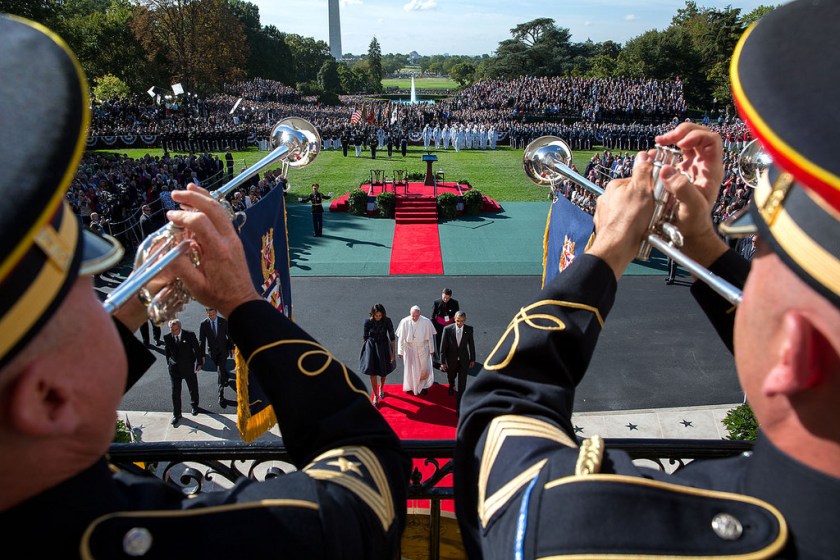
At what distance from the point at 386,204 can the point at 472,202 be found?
10.5ft

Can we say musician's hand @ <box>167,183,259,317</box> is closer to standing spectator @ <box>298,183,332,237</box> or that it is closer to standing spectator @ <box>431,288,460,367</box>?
standing spectator @ <box>431,288,460,367</box>

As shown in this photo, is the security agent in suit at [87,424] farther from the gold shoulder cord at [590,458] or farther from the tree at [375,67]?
the tree at [375,67]

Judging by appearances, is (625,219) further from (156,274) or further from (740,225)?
(156,274)

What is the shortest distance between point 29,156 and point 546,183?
128 inches

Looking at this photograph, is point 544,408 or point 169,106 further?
point 169,106

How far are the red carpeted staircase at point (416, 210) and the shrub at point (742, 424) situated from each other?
47.4 ft

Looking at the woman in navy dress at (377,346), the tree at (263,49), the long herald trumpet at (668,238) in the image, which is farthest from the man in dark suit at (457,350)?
the tree at (263,49)

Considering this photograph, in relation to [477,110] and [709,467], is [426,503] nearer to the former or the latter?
[709,467]

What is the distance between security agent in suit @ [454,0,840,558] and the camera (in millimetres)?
1118

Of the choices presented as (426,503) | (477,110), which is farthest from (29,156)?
(477,110)

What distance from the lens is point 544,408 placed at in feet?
5.61

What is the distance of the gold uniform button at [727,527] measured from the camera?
131cm

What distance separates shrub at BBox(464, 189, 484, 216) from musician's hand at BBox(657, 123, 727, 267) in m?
19.2

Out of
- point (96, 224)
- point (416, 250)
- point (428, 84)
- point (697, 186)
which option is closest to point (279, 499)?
point (697, 186)
